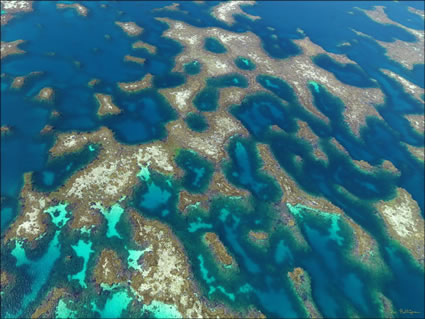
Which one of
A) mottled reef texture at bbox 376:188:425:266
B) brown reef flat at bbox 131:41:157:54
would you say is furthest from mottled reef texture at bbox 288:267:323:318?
brown reef flat at bbox 131:41:157:54

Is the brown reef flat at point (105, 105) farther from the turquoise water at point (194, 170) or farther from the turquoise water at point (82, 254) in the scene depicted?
the turquoise water at point (82, 254)

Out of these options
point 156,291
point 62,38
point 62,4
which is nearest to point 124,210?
point 156,291

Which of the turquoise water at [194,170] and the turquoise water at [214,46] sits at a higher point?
the turquoise water at [214,46]

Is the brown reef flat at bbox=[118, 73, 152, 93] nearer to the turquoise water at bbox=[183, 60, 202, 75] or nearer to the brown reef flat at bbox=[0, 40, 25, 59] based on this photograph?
the turquoise water at bbox=[183, 60, 202, 75]

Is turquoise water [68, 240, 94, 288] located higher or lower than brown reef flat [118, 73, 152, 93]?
lower

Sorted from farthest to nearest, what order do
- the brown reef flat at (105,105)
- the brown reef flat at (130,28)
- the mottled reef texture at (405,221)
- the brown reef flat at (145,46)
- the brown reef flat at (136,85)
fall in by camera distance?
1. the brown reef flat at (130,28)
2. the brown reef flat at (145,46)
3. the brown reef flat at (136,85)
4. the brown reef flat at (105,105)
5. the mottled reef texture at (405,221)

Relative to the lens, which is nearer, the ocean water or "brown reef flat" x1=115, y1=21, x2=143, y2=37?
the ocean water

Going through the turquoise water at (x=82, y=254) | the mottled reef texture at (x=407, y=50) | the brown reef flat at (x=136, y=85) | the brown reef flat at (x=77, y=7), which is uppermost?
the mottled reef texture at (x=407, y=50)

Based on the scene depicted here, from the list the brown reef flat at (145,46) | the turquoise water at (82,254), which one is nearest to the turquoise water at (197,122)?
the brown reef flat at (145,46)
